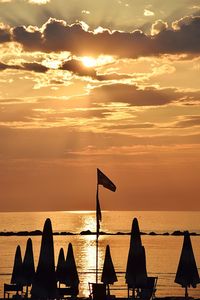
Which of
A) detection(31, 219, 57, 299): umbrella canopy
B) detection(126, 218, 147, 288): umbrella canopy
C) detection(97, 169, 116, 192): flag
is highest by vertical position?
→ detection(97, 169, 116, 192): flag

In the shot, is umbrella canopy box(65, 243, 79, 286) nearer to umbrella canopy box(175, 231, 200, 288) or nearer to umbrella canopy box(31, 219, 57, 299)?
umbrella canopy box(175, 231, 200, 288)

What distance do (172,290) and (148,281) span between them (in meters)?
25.8

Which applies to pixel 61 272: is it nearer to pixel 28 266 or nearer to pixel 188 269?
pixel 28 266

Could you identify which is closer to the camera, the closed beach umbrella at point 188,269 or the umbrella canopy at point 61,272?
the closed beach umbrella at point 188,269

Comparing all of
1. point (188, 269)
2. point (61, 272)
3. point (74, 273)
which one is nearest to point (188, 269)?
point (188, 269)

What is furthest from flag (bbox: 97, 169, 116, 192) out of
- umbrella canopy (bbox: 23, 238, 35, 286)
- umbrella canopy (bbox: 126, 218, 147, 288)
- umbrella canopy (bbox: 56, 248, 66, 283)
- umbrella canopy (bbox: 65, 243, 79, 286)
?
umbrella canopy (bbox: 56, 248, 66, 283)

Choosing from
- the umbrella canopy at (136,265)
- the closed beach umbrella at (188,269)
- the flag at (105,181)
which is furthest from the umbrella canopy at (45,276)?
the closed beach umbrella at (188,269)

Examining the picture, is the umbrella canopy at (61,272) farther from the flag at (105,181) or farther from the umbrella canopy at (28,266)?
the flag at (105,181)

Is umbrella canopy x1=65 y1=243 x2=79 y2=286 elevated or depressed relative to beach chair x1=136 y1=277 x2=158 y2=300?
elevated

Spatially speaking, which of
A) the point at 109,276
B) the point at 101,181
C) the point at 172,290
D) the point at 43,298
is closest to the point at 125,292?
the point at 172,290

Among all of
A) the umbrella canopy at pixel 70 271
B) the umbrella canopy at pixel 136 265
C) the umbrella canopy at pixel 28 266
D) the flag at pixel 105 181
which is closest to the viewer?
the umbrella canopy at pixel 136 265

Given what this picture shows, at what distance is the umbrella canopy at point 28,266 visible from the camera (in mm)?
45000

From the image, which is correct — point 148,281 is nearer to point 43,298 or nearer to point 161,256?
point 43,298

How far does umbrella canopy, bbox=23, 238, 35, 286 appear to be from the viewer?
45000 mm
